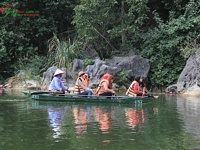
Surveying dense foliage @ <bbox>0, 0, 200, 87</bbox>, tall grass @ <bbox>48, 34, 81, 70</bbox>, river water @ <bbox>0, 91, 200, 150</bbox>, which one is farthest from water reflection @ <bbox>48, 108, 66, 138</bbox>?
tall grass @ <bbox>48, 34, 81, 70</bbox>

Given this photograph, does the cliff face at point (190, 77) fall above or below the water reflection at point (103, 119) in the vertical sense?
above

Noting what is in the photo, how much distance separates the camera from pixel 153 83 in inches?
799

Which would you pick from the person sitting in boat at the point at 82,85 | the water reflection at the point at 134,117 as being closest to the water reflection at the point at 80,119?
the water reflection at the point at 134,117

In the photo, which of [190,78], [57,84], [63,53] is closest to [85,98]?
[57,84]

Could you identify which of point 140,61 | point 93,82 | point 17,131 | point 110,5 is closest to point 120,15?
point 110,5

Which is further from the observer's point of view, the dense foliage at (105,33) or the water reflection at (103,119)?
the dense foliage at (105,33)

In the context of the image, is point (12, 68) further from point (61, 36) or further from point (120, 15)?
point (120, 15)

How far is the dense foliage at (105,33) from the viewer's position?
20.1m

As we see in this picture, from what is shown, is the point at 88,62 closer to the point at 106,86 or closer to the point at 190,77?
the point at 190,77

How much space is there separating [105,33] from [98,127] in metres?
14.9

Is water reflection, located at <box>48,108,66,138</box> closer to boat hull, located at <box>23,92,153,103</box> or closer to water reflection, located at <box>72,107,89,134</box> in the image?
water reflection, located at <box>72,107,89,134</box>

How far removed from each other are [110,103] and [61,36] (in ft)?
44.6

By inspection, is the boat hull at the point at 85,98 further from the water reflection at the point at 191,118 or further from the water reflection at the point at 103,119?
the water reflection at the point at 191,118

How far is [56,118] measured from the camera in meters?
9.35
